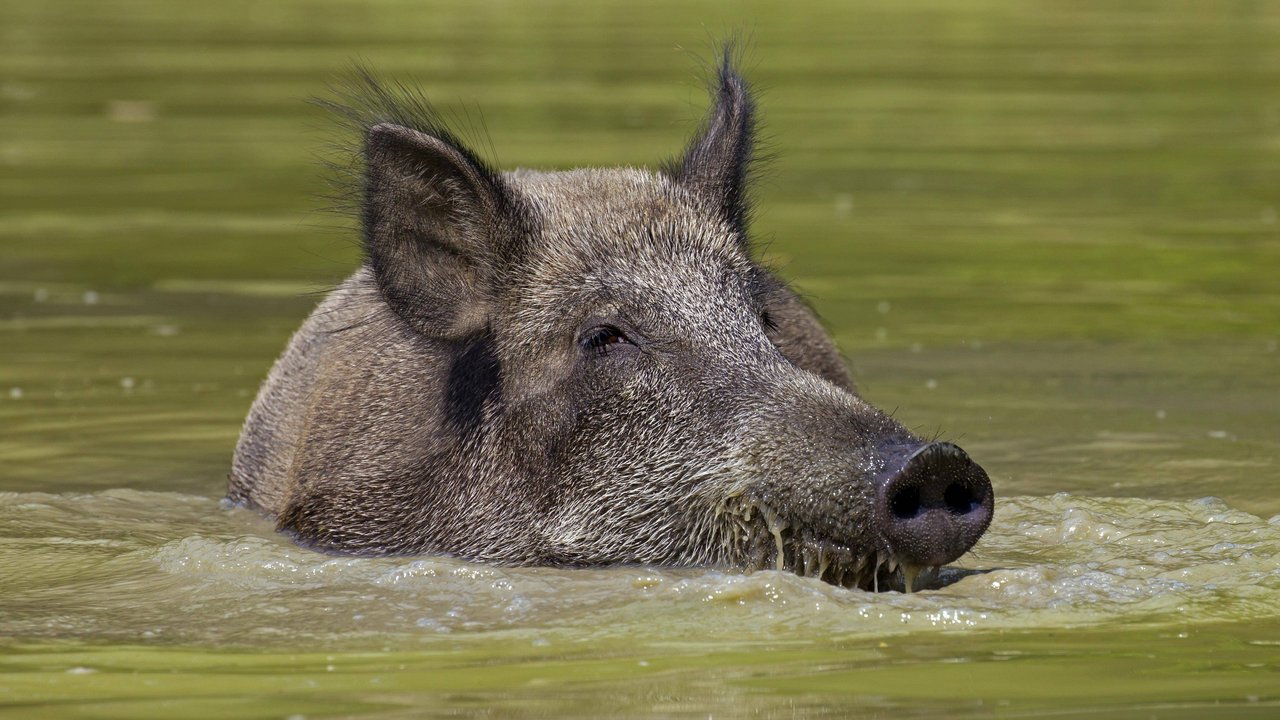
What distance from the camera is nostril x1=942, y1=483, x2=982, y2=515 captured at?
22.1 feet

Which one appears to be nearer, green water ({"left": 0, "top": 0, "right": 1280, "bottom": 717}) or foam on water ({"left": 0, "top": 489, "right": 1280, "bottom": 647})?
green water ({"left": 0, "top": 0, "right": 1280, "bottom": 717})

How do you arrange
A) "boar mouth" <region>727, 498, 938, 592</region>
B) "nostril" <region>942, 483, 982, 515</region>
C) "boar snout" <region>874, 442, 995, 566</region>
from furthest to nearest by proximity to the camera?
"boar mouth" <region>727, 498, 938, 592</region> < "nostril" <region>942, 483, 982, 515</region> < "boar snout" <region>874, 442, 995, 566</region>

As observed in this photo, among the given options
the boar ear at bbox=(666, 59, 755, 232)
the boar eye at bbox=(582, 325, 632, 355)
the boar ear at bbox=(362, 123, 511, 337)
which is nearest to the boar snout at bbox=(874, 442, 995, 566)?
the boar eye at bbox=(582, 325, 632, 355)

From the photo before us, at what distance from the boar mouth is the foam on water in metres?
0.09

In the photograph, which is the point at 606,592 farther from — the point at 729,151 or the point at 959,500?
Answer: the point at 729,151

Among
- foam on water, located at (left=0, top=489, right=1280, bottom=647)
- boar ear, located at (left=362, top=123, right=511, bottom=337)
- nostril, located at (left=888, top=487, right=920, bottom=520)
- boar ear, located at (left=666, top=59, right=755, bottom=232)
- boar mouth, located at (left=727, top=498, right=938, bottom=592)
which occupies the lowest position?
foam on water, located at (left=0, top=489, right=1280, bottom=647)

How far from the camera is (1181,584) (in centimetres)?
723

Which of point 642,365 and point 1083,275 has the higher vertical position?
point 1083,275

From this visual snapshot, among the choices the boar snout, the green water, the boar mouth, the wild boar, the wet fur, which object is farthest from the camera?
the wet fur

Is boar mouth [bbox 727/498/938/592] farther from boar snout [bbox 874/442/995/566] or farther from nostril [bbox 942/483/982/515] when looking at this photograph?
nostril [bbox 942/483/982/515]

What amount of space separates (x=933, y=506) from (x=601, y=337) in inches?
63.7

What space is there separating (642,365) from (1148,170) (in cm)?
1335

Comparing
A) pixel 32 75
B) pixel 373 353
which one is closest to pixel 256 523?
pixel 373 353

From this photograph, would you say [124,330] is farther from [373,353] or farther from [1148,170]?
[1148,170]
